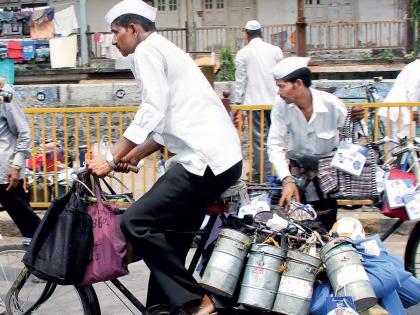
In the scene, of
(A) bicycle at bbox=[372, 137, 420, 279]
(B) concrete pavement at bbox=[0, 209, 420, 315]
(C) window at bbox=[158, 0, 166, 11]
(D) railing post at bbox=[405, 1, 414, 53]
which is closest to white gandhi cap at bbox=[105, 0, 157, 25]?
(B) concrete pavement at bbox=[0, 209, 420, 315]

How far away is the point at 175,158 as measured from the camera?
155 inches

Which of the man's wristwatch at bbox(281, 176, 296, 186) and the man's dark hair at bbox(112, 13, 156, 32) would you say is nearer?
the man's dark hair at bbox(112, 13, 156, 32)

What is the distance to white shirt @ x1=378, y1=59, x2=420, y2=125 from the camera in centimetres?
664

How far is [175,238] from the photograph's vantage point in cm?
404

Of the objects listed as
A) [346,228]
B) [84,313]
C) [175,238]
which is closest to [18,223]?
[84,313]

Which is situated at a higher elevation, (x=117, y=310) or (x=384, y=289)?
(x=384, y=289)

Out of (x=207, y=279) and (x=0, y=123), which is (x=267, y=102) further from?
(x=207, y=279)

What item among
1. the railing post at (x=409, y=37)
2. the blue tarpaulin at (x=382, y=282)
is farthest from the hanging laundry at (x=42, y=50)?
the blue tarpaulin at (x=382, y=282)

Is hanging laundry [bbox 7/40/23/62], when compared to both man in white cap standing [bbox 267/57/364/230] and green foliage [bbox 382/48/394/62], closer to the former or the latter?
green foliage [bbox 382/48/394/62]

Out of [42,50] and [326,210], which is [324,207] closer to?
[326,210]

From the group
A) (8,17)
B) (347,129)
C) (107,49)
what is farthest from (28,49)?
(347,129)

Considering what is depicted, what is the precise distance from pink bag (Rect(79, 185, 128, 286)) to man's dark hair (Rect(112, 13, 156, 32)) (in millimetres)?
859

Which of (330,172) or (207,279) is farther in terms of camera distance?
(330,172)

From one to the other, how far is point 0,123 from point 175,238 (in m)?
2.03
